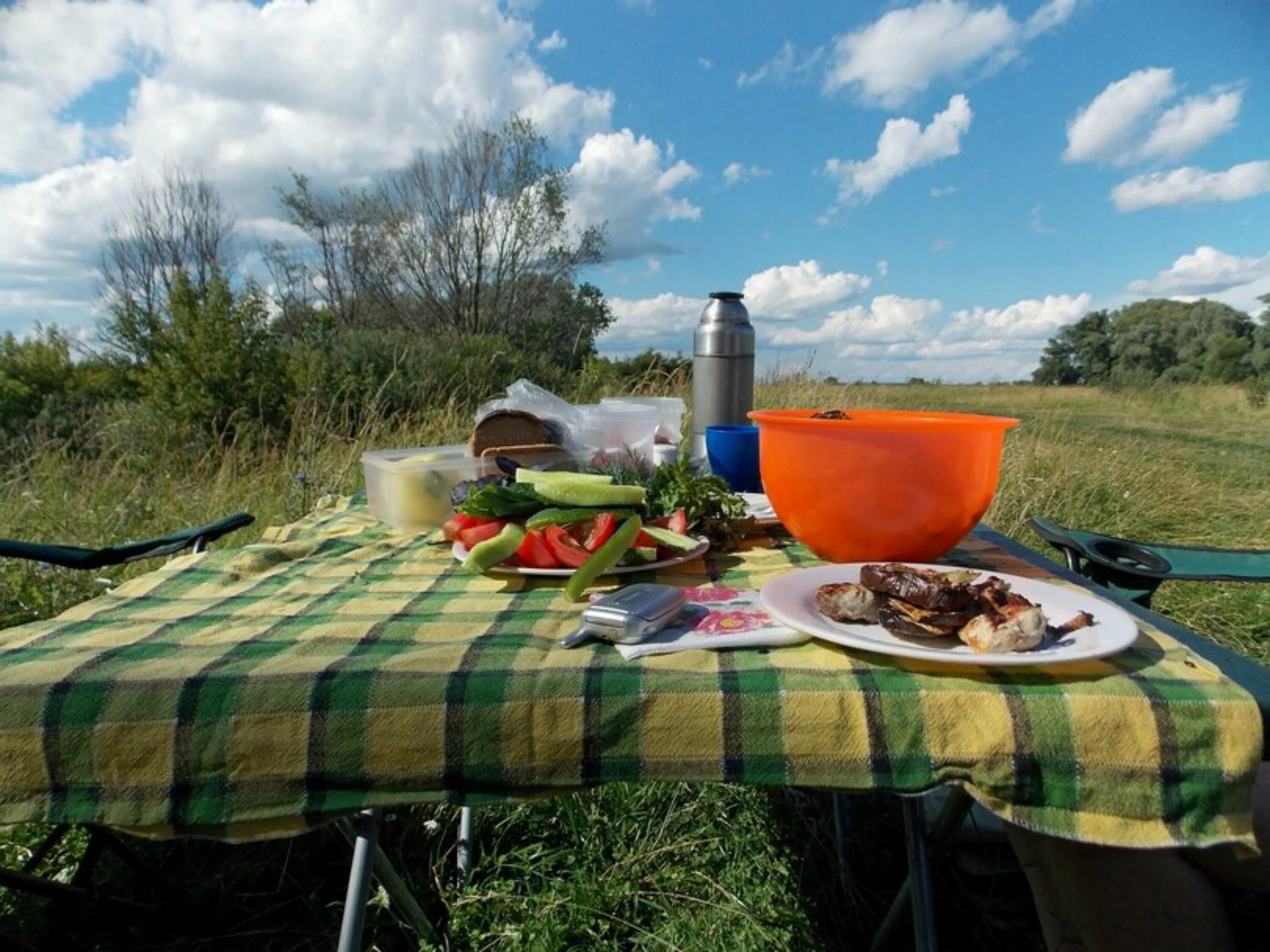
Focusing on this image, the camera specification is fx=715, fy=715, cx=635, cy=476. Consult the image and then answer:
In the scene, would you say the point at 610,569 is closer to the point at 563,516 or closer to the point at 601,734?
the point at 563,516

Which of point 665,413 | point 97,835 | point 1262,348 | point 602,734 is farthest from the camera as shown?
point 1262,348

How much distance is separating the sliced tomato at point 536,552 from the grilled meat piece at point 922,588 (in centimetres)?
41

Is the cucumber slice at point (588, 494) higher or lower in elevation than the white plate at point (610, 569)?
higher

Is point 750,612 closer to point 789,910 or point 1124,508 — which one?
point 789,910

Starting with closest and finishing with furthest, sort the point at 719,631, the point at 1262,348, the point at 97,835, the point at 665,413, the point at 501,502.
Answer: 1. the point at 719,631
2. the point at 501,502
3. the point at 97,835
4. the point at 665,413
5. the point at 1262,348

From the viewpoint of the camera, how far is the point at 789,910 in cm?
154

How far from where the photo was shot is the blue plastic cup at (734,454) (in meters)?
1.42

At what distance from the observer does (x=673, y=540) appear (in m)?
1.00

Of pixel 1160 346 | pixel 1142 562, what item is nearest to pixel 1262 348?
pixel 1160 346

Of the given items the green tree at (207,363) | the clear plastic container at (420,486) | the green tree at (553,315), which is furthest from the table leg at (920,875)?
the green tree at (553,315)

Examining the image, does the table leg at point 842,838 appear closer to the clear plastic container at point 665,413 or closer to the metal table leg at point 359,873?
the clear plastic container at point 665,413

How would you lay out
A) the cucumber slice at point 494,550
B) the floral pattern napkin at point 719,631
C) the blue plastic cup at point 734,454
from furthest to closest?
1. the blue plastic cup at point 734,454
2. the cucumber slice at point 494,550
3. the floral pattern napkin at point 719,631

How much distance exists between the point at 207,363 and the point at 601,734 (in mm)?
10954

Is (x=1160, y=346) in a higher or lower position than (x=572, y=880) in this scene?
higher
